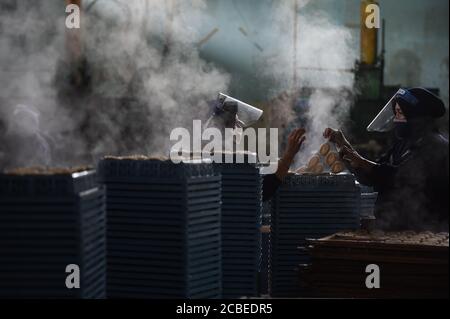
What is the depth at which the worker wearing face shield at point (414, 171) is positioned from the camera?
24.2 feet

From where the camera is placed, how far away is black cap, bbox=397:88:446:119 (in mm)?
7684

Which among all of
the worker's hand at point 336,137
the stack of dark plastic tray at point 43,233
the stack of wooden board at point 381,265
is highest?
the worker's hand at point 336,137

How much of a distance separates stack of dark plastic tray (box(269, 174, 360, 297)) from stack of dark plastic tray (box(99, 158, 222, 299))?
6.16 ft

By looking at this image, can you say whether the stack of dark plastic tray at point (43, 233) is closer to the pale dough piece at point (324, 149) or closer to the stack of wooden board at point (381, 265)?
the stack of wooden board at point (381, 265)

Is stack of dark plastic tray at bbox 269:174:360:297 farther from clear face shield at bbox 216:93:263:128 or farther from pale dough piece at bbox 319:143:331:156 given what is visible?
pale dough piece at bbox 319:143:331:156

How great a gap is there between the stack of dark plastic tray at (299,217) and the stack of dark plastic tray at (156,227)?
74.0 inches

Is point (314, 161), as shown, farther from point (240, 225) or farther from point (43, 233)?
point (43, 233)

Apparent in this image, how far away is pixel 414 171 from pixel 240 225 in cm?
197

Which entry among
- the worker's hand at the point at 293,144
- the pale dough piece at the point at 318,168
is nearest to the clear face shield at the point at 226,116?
the worker's hand at the point at 293,144

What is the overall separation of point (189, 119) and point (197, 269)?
8.06 meters

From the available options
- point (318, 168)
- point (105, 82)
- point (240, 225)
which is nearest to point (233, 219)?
point (240, 225)

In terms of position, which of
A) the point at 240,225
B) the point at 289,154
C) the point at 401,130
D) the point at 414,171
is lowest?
the point at 240,225

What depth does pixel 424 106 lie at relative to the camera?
7703mm
